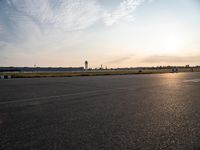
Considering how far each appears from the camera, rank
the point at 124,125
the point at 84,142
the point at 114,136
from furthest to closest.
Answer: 1. the point at 124,125
2. the point at 114,136
3. the point at 84,142

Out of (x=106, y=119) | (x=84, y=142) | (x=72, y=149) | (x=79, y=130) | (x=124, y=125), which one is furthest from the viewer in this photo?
(x=106, y=119)

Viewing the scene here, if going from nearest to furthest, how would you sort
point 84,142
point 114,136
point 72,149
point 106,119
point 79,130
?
point 72,149 → point 84,142 → point 114,136 → point 79,130 → point 106,119

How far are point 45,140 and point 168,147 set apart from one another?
97.2 inches

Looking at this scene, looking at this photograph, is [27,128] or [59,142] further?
[27,128]

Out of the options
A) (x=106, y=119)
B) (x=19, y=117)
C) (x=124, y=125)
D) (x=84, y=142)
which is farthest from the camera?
(x=19, y=117)

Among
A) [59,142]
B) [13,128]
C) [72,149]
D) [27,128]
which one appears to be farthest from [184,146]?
[13,128]

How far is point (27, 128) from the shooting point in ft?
16.0

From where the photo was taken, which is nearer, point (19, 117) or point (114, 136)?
point (114, 136)

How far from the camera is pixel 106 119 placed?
568cm

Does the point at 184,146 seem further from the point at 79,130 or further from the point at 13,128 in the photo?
the point at 13,128

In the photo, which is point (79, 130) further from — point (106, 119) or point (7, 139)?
point (7, 139)

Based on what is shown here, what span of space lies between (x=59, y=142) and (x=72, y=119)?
1942 millimetres

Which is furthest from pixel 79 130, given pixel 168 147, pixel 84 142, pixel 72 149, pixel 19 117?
pixel 19 117

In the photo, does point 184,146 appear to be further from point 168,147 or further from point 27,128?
point 27,128
